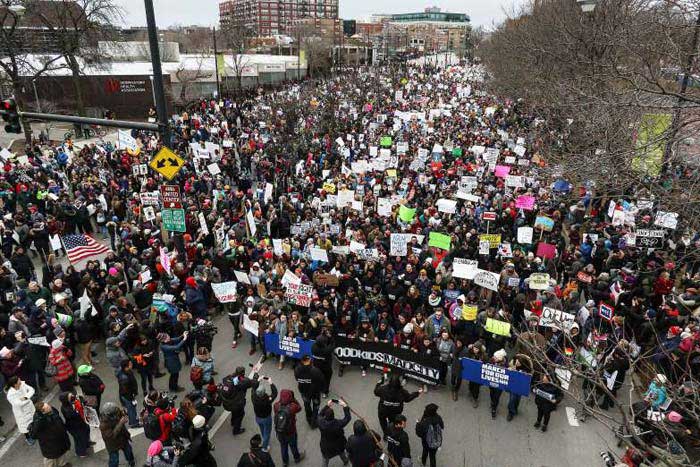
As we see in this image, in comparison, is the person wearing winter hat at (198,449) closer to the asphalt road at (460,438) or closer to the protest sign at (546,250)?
the asphalt road at (460,438)

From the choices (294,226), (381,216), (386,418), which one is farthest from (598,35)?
(386,418)

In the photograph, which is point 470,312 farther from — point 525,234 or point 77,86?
point 77,86

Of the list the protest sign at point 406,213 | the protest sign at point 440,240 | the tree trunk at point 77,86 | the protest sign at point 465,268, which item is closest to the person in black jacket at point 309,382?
the protest sign at point 465,268

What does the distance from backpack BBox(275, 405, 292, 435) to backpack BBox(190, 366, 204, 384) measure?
1820 mm

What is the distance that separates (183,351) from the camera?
35.6ft

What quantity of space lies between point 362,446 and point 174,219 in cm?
887

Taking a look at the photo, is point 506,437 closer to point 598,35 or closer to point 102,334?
point 102,334

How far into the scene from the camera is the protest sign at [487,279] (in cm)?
1134

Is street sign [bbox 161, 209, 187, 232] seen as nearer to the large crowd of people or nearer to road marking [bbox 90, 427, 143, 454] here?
the large crowd of people

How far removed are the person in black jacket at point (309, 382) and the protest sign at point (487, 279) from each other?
4.98 meters

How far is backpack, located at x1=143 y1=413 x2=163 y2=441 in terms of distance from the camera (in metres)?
7.04

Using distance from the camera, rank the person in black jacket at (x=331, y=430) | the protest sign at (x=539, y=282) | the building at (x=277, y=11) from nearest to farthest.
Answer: the person in black jacket at (x=331, y=430), the protest sign at (x=539, y=282), the building at (x=277, y=11)

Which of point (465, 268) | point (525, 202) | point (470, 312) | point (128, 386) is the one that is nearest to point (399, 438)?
point (470, 312)

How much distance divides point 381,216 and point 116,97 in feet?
105
